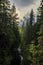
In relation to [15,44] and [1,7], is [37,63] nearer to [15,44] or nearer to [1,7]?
[1,7]

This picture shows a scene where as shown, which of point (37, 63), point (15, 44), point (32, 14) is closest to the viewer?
point (37, 63)

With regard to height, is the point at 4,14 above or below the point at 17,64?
above

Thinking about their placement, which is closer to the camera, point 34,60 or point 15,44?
point 34,60

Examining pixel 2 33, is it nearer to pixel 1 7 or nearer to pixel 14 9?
pixel 1 7

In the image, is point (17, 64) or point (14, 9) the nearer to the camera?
point (17, 64)

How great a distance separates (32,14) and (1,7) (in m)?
53.2

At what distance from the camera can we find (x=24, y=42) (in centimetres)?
6769

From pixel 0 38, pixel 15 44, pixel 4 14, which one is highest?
pixel 4 14

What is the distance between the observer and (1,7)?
138ft

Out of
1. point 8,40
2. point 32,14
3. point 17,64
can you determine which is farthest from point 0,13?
point 32,14

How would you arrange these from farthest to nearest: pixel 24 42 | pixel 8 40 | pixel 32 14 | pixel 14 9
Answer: pixel 32 14
pixel 14 9
pixel 24 42
pixel 8 40

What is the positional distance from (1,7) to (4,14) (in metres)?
1.45

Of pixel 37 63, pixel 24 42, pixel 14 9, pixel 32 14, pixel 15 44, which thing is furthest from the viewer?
pixel 32 14

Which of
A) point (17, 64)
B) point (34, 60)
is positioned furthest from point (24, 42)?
point (34, 60)
